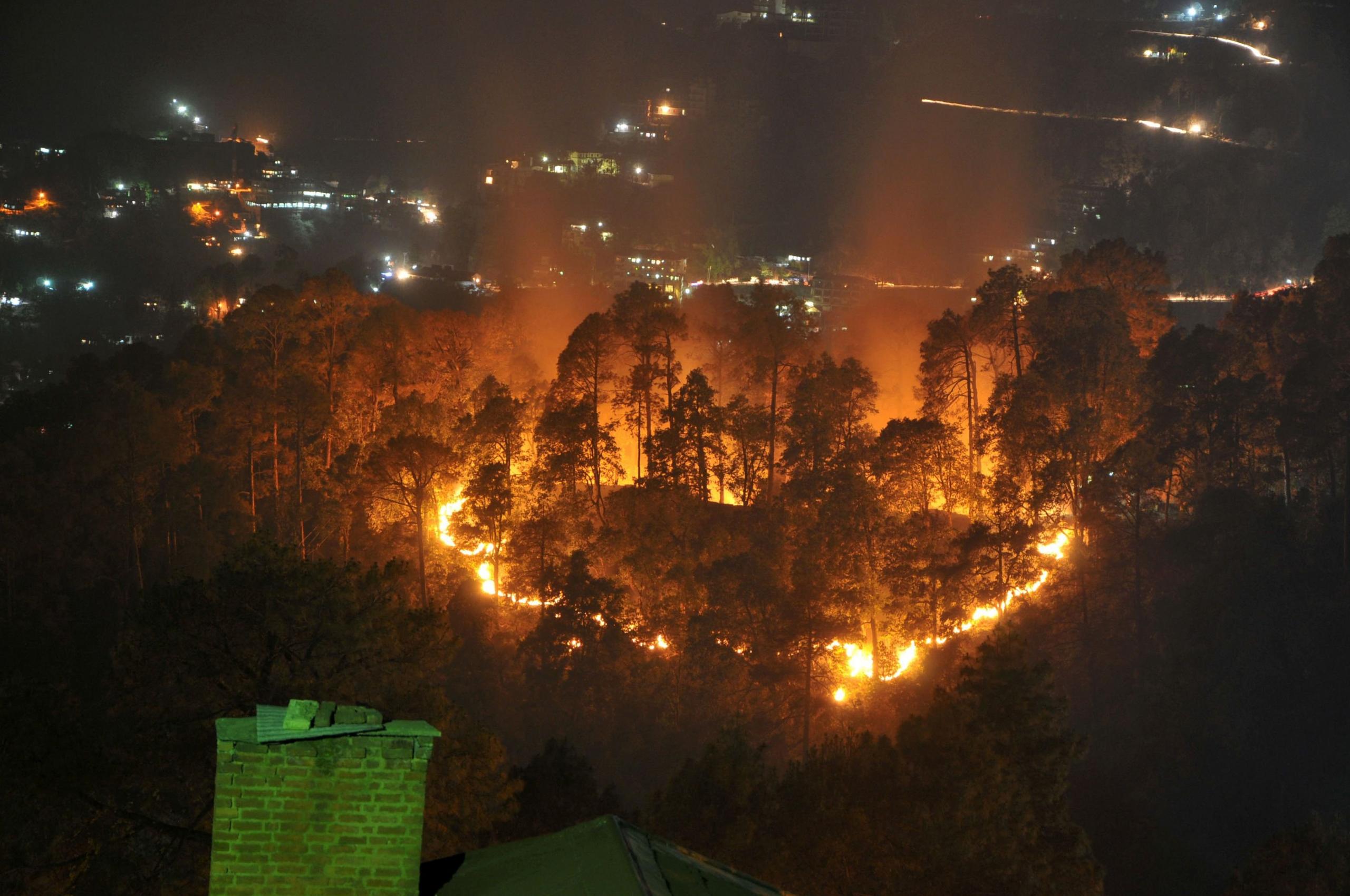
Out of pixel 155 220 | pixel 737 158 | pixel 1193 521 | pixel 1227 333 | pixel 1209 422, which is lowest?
pixel 1193 521

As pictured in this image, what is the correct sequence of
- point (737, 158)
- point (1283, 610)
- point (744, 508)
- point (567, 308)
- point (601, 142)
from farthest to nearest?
1. point (601, 142)
2. point (737, 158)
3. point (567, 308)
4. point (744, 508)
5. point (1283, 610)

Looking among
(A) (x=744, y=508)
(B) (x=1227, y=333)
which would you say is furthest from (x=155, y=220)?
(B) (x=1227, y=333)

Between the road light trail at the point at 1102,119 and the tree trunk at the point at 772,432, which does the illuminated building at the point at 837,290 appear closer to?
the road light trail at the point at 1102,119

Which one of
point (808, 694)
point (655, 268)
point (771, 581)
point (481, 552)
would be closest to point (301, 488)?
point (481, 552)

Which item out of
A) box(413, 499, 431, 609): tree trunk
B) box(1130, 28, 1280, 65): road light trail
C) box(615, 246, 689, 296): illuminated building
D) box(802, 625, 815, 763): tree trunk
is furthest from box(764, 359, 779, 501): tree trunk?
box(1130, 28, 1280, 65): road light trail

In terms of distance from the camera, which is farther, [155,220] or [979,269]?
[155,220]

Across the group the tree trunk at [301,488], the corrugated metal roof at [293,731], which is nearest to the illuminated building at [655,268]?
the tree trunk at [301,488]

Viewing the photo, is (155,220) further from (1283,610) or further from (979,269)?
(1283,610)
